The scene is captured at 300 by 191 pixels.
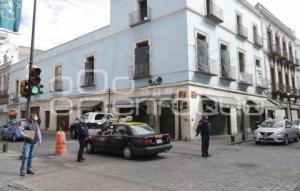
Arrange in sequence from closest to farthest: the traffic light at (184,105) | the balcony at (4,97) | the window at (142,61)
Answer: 1. the traffic light at (184,105)
2. the window at (142,61)
3. the balcony at (4,97)

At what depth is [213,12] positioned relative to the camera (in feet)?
72.3

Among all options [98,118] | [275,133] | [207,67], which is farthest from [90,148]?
[207,67]

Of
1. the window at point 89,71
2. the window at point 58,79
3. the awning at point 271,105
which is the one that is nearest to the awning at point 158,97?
the window at point 89,71

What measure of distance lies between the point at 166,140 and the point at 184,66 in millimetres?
8279

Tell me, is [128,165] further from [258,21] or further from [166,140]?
[258,21]

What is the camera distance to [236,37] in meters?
25.5

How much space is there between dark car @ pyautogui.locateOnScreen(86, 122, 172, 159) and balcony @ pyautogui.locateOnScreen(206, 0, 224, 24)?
12424 mm

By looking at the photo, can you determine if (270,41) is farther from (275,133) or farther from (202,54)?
(275,133)

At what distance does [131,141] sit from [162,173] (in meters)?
2.80

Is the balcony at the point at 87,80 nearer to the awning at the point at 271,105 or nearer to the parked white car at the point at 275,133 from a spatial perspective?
the parked white car at the point at 275,133

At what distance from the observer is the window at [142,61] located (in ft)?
70.0

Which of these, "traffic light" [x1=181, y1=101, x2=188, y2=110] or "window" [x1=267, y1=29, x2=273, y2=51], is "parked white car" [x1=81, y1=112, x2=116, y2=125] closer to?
"traffic light" [x1=181, y1=101, x2=188, y2=110]

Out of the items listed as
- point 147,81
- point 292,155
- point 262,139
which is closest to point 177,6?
Result: point 147,81

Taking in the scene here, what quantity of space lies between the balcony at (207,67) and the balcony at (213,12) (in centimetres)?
310
